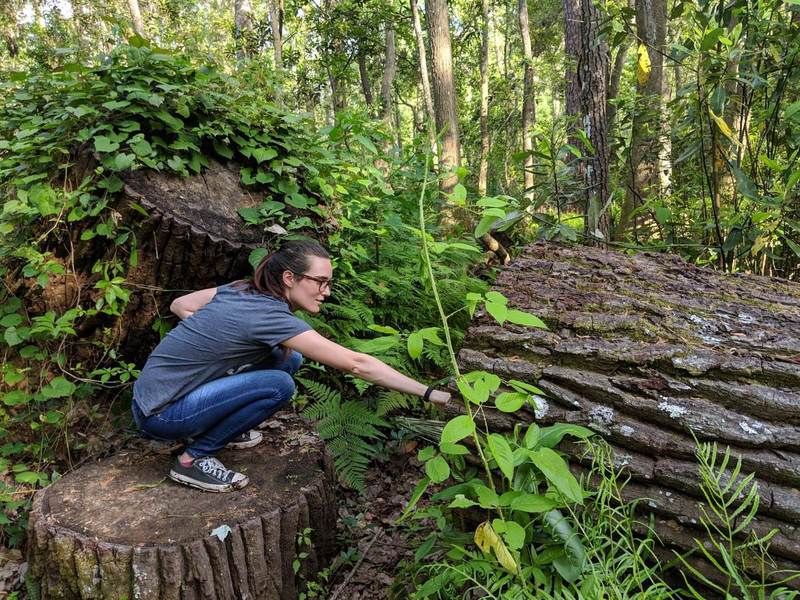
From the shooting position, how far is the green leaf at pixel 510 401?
1.65m

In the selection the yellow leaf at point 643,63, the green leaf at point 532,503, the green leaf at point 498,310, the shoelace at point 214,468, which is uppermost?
the yellow leaf at point 643,63

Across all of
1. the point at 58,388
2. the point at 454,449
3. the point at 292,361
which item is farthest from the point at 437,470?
the point at 58,388

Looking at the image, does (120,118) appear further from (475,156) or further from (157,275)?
(475,156)

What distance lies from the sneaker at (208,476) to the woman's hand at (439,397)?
3.57ft

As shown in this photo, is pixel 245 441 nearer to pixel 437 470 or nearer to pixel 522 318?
pixel 437 470

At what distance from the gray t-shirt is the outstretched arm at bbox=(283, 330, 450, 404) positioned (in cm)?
9

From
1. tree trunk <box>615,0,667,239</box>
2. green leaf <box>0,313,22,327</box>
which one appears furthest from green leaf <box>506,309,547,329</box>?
green leaf <box>0,313,22,327</box>

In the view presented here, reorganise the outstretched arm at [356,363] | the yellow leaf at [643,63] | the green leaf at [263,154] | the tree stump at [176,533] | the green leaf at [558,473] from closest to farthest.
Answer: the green leaf at [558,473], the tree stump at [176,533], the outstretched arm at [356,363], the green leaf at [263,154], the yellow leaf at [643,63]

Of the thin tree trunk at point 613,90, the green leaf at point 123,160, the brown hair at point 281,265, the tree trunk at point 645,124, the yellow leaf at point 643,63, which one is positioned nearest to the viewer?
the brown hair at point 281,265

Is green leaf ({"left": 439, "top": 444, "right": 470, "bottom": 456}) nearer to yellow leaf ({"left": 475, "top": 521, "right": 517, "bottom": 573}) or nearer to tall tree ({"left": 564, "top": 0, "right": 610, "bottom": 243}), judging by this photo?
yellow leaf ({"left": 475, "top": 521, "right": 517, "bottom": 573})

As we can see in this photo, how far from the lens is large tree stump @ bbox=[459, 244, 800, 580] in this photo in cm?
165

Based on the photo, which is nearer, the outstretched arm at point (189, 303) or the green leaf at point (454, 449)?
the green leaf at point (454, 449)

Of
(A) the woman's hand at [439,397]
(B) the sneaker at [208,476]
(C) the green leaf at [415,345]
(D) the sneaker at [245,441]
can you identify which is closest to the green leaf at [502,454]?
(C) the green leaf at [415,345]

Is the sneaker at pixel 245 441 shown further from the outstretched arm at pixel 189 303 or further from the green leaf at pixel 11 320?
the green leaf at pixel 11 320
